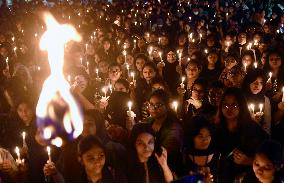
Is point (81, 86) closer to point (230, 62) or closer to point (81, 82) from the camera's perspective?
point (81, 82)

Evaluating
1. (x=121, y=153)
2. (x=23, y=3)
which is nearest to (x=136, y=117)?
(x=121, y=153)

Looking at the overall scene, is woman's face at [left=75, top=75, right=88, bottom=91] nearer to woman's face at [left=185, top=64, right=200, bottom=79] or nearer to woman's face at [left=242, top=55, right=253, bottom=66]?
woman's face at [left=185, top=64, right=200, bottom=79]

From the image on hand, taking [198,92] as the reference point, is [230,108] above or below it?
below

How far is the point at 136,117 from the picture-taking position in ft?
22.1

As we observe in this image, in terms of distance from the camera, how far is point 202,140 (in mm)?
4379

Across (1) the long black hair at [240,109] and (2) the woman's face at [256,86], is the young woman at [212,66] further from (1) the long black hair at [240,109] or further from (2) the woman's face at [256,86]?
(1) the long black hair at [240,109]

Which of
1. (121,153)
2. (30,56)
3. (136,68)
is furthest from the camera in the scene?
(30,56)

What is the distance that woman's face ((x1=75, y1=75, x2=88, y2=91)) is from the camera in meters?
6.95

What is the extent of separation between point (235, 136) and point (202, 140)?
709mm

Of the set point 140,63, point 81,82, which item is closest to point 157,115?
point 81,82

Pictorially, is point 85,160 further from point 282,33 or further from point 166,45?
point 282,33

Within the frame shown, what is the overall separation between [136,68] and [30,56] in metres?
3.57

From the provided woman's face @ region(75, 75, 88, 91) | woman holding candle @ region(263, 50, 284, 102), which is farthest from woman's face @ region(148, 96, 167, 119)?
woman holding candle @ region(263, 50, 284, 102)

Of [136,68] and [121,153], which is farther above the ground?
[136,68]
